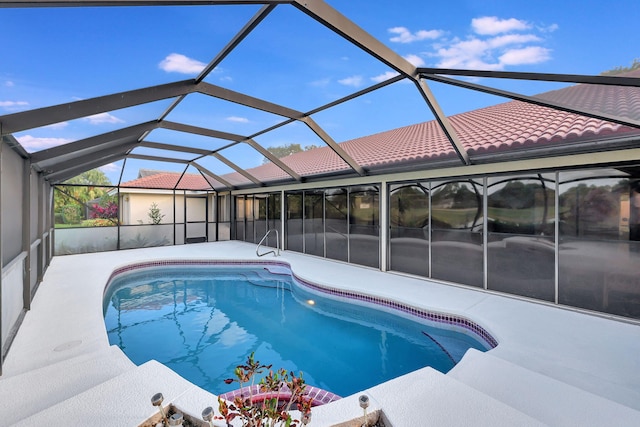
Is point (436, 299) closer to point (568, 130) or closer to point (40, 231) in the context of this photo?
point (568, 130)

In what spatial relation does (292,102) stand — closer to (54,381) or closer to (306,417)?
(54,381)

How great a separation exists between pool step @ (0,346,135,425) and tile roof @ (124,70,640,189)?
5.46 m

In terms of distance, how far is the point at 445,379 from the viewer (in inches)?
101

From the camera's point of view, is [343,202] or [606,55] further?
[343,202]

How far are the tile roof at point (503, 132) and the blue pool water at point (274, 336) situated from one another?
3186mm

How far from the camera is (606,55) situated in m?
2.85

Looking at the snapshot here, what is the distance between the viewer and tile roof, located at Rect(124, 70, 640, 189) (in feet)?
11.1

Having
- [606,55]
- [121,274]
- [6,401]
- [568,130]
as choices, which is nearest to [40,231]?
[121,274]

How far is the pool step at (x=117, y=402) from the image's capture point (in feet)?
6.48

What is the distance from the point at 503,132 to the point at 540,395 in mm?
4546

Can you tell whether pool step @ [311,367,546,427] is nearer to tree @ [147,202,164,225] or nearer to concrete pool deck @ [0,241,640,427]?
concrete pool deck @ [0,241,640,427]

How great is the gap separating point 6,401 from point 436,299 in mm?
5302

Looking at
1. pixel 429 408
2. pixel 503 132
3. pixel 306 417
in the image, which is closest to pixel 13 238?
pixel 306 417

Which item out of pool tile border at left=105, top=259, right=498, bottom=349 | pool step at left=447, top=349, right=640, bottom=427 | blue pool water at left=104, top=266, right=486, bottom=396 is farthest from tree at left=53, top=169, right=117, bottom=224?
pool step at left=447, top=349, right=640, bottom=427
